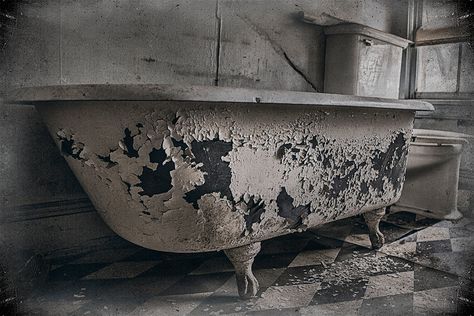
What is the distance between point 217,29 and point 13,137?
1.21 m

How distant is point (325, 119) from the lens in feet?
4.66

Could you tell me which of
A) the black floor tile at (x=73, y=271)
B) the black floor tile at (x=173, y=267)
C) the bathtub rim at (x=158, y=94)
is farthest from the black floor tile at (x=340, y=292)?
the black floor tile at (x=73, y=271)

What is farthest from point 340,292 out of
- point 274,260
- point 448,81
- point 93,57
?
point 448,81

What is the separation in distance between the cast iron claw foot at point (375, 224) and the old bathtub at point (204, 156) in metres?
0.48

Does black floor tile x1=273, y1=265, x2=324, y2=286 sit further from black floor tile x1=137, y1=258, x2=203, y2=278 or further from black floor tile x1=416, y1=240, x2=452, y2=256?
black floor tile x1=416, y1=240, x2=452, y2=256

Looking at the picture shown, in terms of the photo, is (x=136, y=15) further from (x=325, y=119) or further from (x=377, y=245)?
(x=377, y=245)

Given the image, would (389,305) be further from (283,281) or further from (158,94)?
(158,94)

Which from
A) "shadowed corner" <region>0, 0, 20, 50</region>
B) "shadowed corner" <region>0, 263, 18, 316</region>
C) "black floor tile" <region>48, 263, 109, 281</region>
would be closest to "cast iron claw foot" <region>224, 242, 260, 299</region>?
"black floor tile" <region>48, 263, 109, 281</region>

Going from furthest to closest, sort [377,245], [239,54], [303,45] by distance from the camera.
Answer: [303,45] → [239,54] → [377,245]

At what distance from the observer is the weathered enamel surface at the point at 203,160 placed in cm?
109

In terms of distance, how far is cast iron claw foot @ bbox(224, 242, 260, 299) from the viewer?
134 centimetres

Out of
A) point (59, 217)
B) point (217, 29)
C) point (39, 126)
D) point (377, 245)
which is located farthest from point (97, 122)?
point (377, 245)

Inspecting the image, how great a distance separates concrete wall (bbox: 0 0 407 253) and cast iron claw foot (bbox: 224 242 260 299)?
2.50 feet

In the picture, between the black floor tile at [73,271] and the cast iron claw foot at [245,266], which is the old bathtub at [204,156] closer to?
the cast iron claw foot at [245,266]
